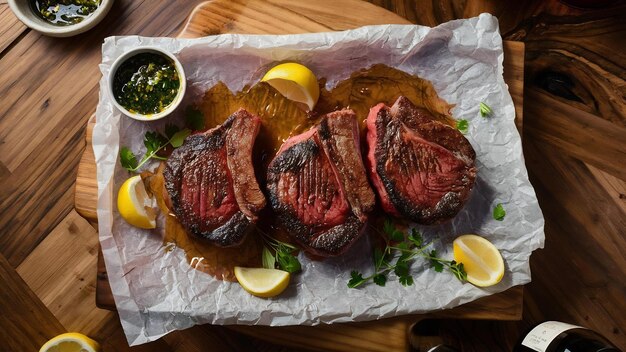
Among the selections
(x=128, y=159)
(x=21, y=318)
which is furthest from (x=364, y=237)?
(x=21, y=318)

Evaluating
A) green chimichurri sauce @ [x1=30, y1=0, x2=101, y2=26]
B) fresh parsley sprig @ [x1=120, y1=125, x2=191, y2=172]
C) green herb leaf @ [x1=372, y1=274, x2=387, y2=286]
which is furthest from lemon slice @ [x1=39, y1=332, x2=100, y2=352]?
green chimichurri sauce @ [x1=30, y1=0, x2=101, y2=26]

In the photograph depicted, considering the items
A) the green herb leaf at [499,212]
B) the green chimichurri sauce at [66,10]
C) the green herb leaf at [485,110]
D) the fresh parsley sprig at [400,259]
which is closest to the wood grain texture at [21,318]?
the green chimichurri sauce at [66,10]

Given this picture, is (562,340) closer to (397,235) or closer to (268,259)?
(397,235)

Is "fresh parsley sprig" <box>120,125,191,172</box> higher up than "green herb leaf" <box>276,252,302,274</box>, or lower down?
higher up

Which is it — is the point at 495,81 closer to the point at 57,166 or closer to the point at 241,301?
the point at 241,301

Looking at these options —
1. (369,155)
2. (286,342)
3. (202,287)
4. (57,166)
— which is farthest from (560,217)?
(57,166)

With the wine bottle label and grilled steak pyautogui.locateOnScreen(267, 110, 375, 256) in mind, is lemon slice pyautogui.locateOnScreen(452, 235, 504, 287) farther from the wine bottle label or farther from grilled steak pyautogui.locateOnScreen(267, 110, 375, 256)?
grilled steak pyautogui.locateOnScreen(267, 110, 375, 256)
